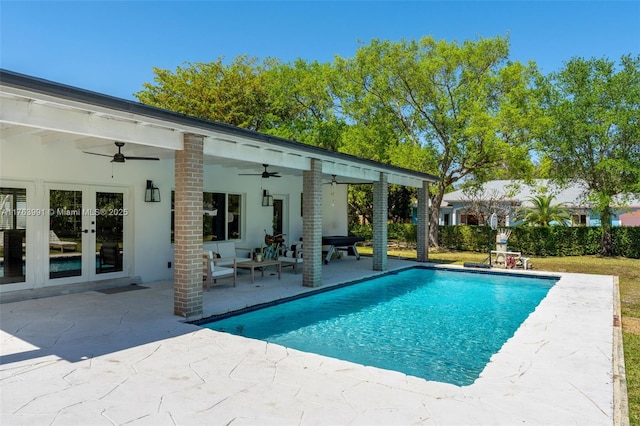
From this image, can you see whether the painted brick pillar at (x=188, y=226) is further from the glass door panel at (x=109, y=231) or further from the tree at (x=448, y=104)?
the tree at (x=448, y=104)

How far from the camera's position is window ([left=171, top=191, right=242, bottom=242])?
12.8 metres

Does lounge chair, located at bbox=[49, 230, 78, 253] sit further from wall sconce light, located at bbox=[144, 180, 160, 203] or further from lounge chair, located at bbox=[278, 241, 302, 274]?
lounge chair, located at bbox=[278, 241, 302, 274]

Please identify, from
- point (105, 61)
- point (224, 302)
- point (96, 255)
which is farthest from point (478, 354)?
point (105, 61)

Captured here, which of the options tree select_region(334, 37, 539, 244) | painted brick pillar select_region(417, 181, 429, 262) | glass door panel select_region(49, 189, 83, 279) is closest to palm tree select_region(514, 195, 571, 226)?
tree select_region(334, 37, 539, 244)

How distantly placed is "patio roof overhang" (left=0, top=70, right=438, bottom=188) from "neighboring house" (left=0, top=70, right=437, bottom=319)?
0.05 ft

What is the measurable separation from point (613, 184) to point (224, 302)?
20.9 meters

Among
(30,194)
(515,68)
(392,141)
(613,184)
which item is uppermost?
(515,68)

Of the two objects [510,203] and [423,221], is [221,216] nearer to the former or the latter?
[423,221]

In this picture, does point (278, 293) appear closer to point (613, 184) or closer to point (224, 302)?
point (224, 302)

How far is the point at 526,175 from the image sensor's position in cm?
2139

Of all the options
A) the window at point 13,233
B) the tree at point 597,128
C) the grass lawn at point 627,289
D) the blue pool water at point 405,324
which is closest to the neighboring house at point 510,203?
the tree at point 597,128

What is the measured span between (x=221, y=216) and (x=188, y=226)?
20.6 ft

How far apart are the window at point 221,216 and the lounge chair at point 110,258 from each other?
2816 mm

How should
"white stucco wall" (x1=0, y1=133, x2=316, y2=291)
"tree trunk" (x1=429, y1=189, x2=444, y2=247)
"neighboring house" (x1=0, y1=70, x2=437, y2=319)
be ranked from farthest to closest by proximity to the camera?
"tree trunk" (x1=429, y1=189, x2=444, y2=247), "white stucco wall" (x1=0, y1=133, x2=316, y2=291), "neighboring house" (x1=0, y1=70, x2=437, y2=319)
